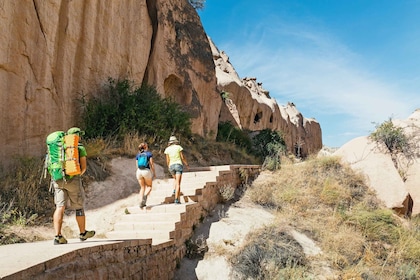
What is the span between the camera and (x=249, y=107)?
88.0ft

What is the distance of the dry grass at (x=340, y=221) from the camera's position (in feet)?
23.0

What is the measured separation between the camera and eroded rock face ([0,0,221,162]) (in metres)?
7.96

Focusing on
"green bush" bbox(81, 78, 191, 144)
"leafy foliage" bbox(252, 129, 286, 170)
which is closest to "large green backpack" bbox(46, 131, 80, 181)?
"green bush" bbox(81, 78, 191, 144)

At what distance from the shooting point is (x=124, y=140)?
10398 millimetres

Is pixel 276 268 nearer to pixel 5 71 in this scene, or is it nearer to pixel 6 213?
pixel 6 213

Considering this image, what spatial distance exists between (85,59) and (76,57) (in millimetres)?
274

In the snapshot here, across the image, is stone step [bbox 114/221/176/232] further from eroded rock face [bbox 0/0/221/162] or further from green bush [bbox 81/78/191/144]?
green bush [bbox 81/78/191/144]

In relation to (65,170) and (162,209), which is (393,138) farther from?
(65,170)

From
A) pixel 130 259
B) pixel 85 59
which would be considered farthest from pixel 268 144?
pixel 130 259

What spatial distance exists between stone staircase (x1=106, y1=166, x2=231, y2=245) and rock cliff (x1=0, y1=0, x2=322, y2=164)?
310 centimetres

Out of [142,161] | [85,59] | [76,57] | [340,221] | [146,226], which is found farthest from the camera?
[85,59]

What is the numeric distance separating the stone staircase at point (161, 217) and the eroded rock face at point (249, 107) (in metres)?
14.3

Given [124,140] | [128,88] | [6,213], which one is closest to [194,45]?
[128,88]

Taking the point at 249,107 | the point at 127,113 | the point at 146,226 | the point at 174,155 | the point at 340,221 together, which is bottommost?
the point at 340,221
